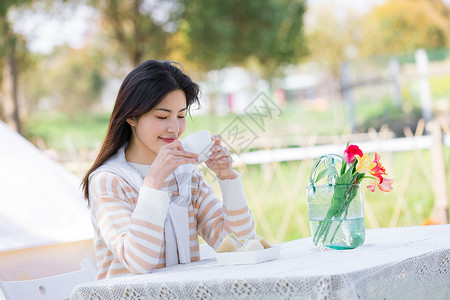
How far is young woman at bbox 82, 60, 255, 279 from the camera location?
1657mm

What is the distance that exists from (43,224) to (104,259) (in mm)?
1223

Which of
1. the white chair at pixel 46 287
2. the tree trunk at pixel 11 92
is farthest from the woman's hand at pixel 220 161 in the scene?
the tree trunk at pixel 11 92

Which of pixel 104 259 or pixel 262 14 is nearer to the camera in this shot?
pixel 104 259

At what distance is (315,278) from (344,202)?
0.46 metres

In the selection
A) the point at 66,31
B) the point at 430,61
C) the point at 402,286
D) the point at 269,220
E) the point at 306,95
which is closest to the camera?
the point at 402,286

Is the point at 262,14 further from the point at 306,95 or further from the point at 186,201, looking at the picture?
the point at 306,95

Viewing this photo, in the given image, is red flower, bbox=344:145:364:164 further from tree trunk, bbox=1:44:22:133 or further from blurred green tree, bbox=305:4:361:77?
blurred green tree, bbox=305:4:361:77

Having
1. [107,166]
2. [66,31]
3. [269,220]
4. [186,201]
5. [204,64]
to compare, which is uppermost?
[66,31]

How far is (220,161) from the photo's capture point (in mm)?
1910

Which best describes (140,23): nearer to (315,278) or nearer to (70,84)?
(315,278)

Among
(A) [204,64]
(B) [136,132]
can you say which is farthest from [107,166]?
(A) [204,64]

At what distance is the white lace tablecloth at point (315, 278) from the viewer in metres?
1.22

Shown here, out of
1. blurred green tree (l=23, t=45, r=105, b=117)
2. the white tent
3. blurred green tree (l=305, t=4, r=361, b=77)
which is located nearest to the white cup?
the white tent

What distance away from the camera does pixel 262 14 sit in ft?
36.9
